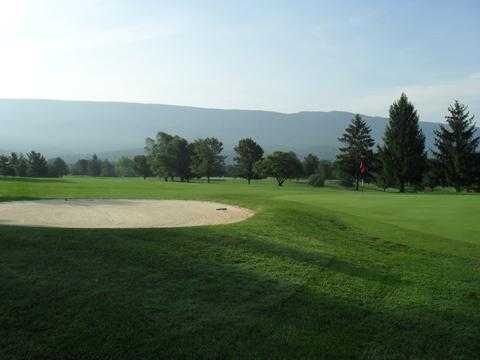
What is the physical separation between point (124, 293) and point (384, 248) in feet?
21.6

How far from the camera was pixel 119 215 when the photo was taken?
13.8 m

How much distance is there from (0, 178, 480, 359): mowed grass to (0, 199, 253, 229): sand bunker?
6.76ft

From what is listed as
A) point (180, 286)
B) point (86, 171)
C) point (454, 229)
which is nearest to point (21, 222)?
point (180, 286)

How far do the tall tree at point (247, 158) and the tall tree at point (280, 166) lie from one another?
38.2ft

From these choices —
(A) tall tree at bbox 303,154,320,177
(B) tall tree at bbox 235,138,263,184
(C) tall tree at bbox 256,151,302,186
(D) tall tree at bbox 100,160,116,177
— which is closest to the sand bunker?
(C) tall tree at bbox 256,151,302,186

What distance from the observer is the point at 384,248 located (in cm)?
1091

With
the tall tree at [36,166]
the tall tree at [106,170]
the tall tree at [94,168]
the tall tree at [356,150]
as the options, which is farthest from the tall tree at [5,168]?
the tall tree at [356,150]

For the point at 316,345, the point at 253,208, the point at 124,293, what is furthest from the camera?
the point at 253,208

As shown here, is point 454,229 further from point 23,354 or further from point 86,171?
point 86,171

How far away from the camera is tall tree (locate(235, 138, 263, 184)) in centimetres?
8747

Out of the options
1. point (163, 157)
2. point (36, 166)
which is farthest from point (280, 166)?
point (36, 166)

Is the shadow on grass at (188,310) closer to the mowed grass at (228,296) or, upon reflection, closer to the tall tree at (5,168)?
the mowed grass at (228,296)

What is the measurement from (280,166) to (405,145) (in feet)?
63.5

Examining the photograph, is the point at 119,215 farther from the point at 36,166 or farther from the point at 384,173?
the point at 36,166
